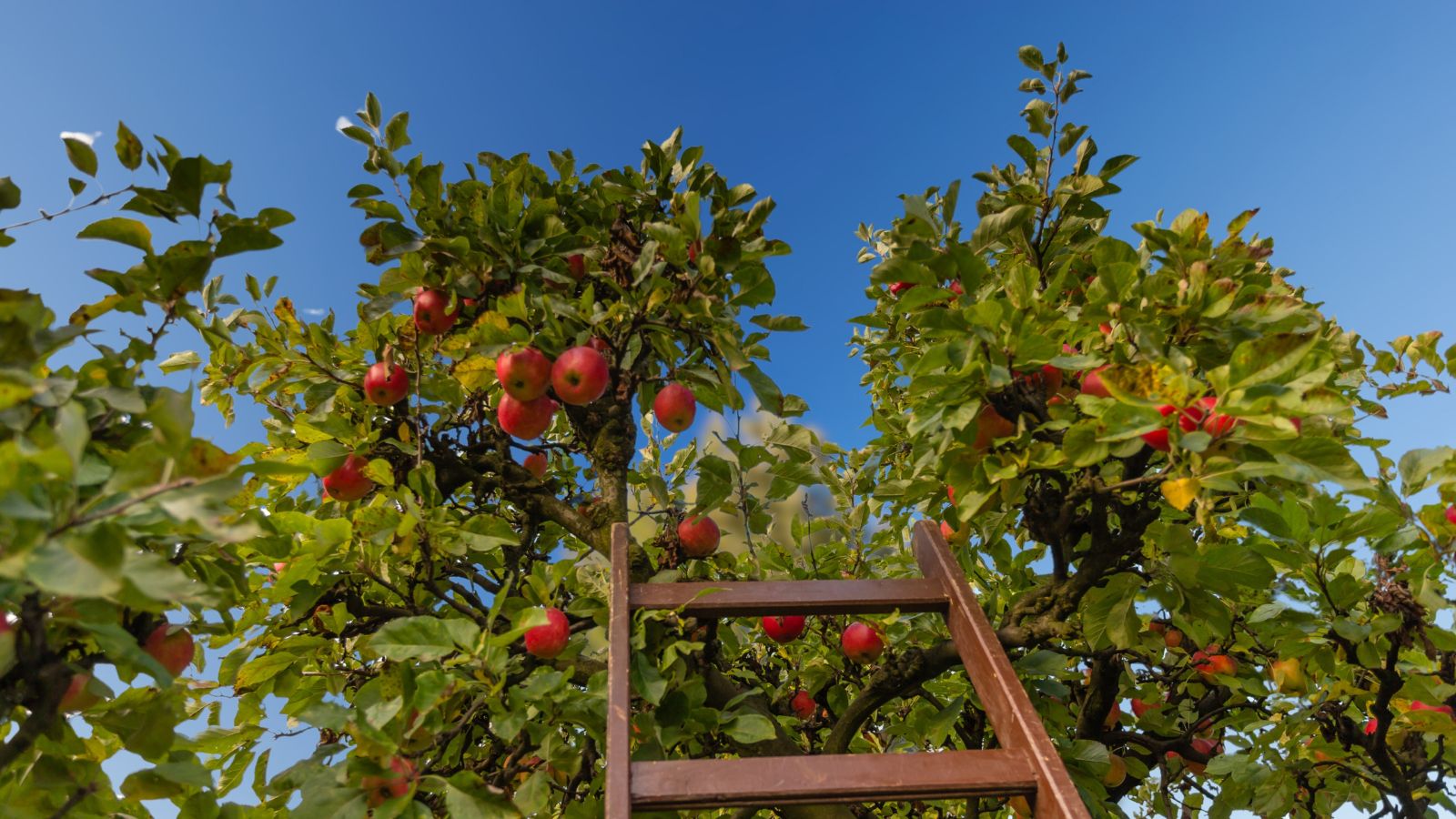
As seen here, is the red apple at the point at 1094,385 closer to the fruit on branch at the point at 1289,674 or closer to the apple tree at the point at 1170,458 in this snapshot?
the apple tree at the point at 1170,458

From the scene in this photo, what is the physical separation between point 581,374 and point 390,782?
4.16 feet

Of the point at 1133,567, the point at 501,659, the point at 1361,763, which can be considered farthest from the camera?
the point at 1361,763

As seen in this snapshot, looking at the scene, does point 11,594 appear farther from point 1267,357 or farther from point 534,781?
point 1267,357

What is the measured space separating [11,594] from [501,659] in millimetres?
1118

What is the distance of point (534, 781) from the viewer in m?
2.29

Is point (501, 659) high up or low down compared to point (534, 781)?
up

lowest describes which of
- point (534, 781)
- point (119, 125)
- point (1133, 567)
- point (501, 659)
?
point (534, 781)

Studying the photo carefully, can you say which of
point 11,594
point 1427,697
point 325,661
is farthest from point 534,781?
point 1427,697

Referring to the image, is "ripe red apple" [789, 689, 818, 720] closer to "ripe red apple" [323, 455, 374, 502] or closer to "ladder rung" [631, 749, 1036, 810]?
"ladder rung" [631, 749, 1036, 810]

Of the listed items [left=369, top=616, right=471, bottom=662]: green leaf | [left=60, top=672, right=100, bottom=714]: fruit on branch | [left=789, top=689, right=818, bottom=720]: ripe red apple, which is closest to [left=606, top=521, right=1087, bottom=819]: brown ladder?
[left=369, top=616, right=471, bottom=662]: green leaf

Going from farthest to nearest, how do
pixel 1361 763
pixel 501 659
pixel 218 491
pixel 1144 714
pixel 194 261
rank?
pixel 1144 714
pixel 1361 763
pixel 501 659
pixel 194 261
pixel 218 491

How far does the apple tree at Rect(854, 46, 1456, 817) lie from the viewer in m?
1.91

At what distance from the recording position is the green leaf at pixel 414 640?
2146 mm

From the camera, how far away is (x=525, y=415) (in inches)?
117
